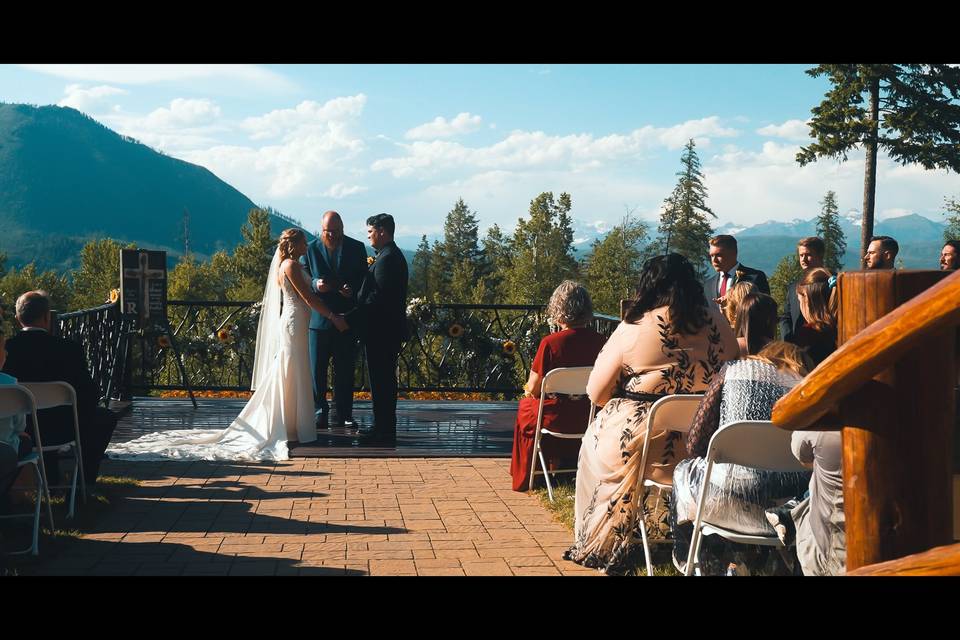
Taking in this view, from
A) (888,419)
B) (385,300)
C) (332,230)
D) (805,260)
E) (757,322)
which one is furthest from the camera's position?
(332,230)

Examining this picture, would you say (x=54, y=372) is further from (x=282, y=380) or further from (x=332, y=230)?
(x=332, y=230)

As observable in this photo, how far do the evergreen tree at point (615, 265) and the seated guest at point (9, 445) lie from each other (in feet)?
237

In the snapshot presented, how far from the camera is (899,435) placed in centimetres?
171

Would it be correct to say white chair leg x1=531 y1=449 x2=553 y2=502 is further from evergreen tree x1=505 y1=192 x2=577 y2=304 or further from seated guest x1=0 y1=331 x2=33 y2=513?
evergreen tree x1=505 y1=192 x2=577 y2=304

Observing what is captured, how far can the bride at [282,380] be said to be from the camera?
786 cm

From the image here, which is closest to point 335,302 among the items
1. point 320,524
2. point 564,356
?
point 564,356

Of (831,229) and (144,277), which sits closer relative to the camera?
(144,277)

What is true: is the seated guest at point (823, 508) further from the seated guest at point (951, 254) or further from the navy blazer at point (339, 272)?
the navy blazer at point (339, 272)

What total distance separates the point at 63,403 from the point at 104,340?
4429 millimetres

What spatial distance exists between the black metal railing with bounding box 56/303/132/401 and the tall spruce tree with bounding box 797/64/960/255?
31.2m
